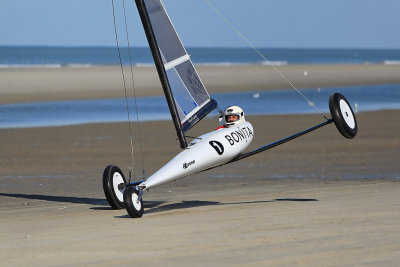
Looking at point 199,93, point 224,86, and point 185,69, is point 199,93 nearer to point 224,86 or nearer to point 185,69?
point 185,69

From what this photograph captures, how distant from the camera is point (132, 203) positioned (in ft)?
32.6

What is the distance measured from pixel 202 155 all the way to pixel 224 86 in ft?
123

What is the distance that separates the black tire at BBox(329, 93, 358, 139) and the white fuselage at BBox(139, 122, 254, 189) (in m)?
1.34

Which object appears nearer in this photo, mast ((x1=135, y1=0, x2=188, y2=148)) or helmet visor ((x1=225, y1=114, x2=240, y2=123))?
mast ((x1=135, y1=0, x2=188, y2=148))

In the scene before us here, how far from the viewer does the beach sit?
7613mm

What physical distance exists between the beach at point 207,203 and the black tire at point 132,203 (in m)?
0.11

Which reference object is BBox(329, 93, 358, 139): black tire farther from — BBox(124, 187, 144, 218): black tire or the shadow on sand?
BBox(124, 187, 144, 218): black tire

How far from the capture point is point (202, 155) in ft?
35.5

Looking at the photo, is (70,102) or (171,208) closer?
(171,208)

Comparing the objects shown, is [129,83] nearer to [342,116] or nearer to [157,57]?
[157,57]

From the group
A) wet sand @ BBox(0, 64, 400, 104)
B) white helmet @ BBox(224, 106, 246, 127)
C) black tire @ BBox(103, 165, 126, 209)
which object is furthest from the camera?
wet sand @ BBox(0, 64, 400, 104)

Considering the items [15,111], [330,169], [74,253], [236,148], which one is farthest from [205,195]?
[15,111]

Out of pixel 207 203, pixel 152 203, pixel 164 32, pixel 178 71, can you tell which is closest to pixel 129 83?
pixel 178 71

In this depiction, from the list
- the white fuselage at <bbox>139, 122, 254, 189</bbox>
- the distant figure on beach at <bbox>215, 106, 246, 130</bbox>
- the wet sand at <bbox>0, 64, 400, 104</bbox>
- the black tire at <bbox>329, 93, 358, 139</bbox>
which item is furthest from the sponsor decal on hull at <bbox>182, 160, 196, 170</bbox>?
the wet sand at <bbox>0, 64, 400, 104</bbox>
